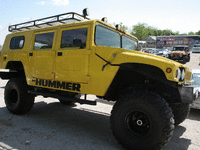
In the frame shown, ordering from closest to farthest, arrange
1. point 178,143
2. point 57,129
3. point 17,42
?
point 178,143
point 57,129
point 17,42

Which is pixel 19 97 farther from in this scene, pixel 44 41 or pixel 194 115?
pixel 194 115

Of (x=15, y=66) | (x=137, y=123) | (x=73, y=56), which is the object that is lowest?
(x=137, y=123)

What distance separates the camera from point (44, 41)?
13.9ft

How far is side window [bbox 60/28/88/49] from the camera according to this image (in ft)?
11.3

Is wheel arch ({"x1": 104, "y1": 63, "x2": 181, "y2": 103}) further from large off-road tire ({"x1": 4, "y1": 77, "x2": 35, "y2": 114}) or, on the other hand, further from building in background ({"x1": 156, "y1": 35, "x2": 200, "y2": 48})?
building in background ({"x1": 156, "y1": 35, "x2": 200, "y2": 48})

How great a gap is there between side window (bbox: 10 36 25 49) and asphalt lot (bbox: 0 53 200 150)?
188 cm

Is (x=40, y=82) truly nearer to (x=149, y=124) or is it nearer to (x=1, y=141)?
(x=1, y=141)

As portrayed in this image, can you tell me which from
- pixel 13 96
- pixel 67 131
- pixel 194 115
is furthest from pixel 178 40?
pixel 67 131

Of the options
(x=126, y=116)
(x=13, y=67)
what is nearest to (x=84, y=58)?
(x=126, y=116)

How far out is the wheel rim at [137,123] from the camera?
292 cm

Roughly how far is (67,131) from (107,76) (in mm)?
1596

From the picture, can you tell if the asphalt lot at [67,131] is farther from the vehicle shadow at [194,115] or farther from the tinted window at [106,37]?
the tinted window at [106,37]

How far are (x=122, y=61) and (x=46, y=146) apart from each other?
1961mm

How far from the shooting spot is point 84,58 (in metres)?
Result: 3.37
